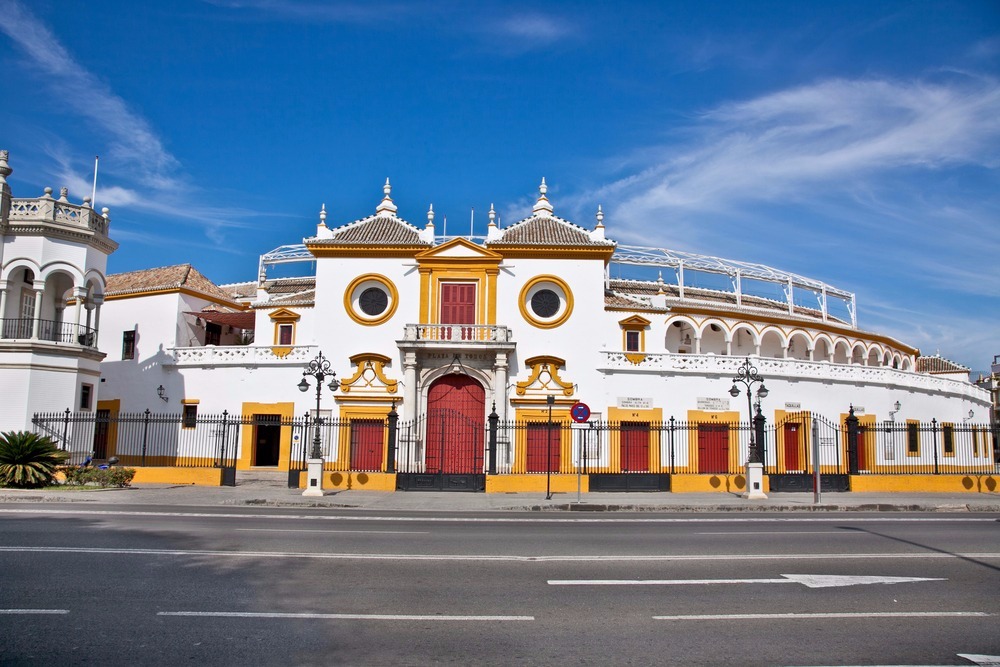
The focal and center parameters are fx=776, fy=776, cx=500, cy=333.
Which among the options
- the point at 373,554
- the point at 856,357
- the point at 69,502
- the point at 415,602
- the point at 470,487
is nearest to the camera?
the point at 415,602

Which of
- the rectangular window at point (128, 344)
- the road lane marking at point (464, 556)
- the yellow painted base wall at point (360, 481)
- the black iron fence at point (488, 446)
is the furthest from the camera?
the rectangular window at point (128, 344)

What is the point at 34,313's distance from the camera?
1120 inches

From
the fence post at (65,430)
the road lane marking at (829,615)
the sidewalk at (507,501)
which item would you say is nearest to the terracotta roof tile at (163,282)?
A: the fence post at (65,430)

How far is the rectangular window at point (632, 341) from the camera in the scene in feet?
113

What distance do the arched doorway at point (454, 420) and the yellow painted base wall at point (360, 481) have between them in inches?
226

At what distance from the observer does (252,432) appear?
3338 cm

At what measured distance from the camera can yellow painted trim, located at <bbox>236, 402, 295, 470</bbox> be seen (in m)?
32.4

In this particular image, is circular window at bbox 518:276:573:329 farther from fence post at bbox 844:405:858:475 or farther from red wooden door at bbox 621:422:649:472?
fence post at bbox 844:405:858:475

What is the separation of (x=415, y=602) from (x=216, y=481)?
63.4 feet

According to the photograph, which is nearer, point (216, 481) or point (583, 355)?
point (216, 481)

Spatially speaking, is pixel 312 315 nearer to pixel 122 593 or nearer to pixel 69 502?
pixel 69 502

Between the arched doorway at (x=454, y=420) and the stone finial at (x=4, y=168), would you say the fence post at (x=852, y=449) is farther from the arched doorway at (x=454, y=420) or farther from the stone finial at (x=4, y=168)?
the stone finial at (x=4, y=168)

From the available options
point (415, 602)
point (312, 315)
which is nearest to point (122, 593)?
point (415, 602)

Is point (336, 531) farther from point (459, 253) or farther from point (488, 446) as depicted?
point (459, 253)
